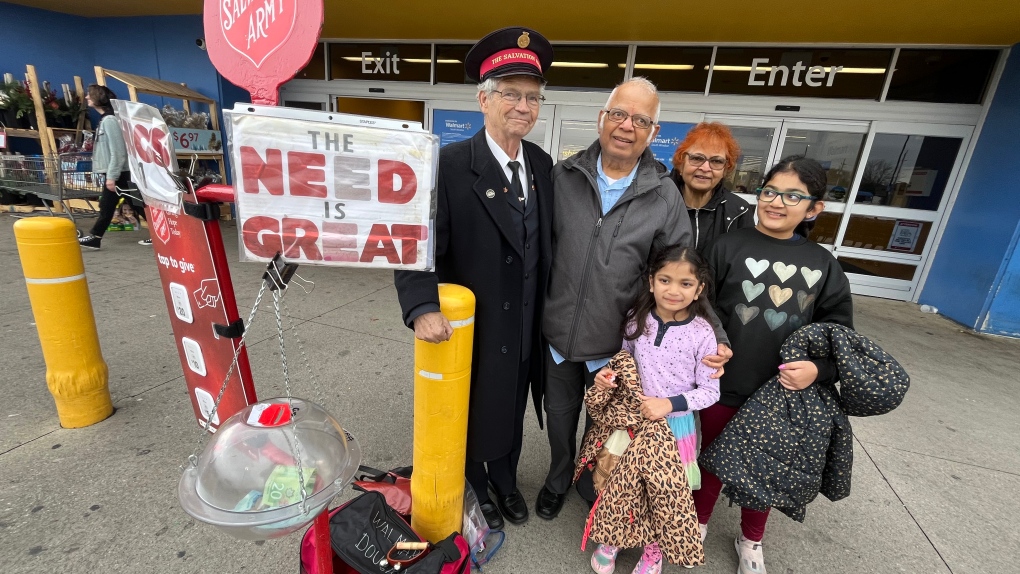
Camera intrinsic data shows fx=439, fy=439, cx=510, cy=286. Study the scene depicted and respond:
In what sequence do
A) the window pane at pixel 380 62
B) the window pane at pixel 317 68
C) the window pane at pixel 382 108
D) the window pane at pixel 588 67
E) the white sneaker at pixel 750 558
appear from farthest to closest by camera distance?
the window pane at pixel 382 108 < the window pane at pixel 317 68 < the window pane at pixel 380 62 < the window pane at pixel 588 67 < the white sneaker at pixel 750 558

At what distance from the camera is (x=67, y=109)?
23.8ft

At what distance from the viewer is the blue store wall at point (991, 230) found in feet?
15.6

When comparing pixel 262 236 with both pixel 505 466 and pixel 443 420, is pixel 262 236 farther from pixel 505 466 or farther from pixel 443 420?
pixel 505 466

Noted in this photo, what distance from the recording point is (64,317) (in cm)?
235

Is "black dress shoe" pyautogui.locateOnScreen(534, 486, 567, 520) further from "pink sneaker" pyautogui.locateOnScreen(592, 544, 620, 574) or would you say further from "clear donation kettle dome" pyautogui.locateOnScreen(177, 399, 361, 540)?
"clear donation kettle dome" pyautogui.locateOnScreen(177, 399, 361, 540)

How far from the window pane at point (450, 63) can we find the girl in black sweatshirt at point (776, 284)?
19.3 feet

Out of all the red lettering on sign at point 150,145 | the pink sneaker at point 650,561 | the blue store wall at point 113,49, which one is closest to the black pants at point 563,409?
the pink sneaker at point 650,561

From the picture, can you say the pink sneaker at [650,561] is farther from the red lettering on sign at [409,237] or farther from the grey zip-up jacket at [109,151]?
the grey zip-up jacket at [109,151]

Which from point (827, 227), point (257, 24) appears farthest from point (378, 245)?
point (827, 227)

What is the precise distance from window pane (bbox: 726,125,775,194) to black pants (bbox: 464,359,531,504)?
5035 mm

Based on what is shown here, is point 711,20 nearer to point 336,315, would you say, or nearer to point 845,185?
point 845,185

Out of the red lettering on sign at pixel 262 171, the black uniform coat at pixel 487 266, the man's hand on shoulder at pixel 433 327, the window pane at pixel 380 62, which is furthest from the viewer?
the window pane at pixel 380 62

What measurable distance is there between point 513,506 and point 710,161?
1929mm

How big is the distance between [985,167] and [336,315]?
7405 millimetres
